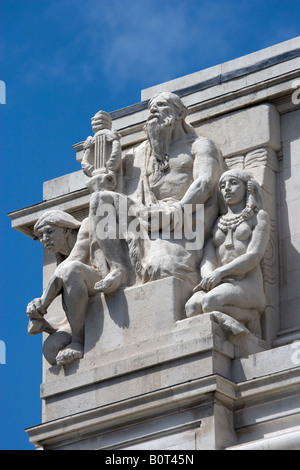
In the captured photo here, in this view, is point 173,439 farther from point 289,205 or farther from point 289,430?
point 289,205

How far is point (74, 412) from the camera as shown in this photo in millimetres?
24266

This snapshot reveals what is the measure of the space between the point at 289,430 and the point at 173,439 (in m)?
1.52

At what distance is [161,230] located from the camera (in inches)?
977

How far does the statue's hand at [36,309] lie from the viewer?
25.4 m

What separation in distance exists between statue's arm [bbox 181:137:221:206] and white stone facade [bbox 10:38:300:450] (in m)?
0.43

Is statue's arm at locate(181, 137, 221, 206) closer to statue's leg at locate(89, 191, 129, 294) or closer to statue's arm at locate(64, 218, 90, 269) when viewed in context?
statue's leg at locate(89, 191, 129, 294)

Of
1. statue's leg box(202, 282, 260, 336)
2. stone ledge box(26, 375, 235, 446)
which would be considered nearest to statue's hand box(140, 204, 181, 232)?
statue's leg box(202, 282, 260, 336)

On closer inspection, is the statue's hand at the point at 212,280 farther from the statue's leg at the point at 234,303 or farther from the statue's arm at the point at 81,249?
the statue's arm at the point at 81,249

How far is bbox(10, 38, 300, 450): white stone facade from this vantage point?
2308 cm

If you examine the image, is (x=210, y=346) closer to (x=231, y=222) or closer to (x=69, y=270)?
(x=231, y=222)

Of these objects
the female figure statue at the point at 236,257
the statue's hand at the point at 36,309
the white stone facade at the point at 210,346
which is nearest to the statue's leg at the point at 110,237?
the white stone facade at the point at 210,346

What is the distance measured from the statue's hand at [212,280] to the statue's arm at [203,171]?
3.94 ft

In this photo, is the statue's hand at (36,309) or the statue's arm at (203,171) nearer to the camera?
the statue's arm at (203,171)

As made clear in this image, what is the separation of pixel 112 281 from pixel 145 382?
1.71 m
